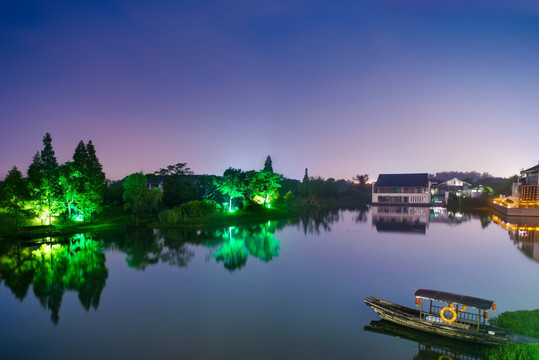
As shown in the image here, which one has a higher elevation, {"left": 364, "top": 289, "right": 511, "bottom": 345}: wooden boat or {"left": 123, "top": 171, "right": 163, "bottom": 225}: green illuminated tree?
{"left": 123, "top": 171, "right": 163, "bottom": 225}: green illuminated tree

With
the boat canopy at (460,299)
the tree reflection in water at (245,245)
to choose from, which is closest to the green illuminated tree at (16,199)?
the tree reflection in water at (245,245)

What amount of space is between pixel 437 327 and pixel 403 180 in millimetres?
68925

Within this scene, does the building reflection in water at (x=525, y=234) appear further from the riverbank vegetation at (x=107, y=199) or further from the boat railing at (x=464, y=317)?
the riverbank vegetation at (x=107, y=199)

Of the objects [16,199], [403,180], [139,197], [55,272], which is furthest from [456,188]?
[16,199]

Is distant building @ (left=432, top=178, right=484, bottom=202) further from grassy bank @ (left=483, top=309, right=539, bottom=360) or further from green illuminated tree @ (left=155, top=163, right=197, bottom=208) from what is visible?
grassy bank @ (left=483, top=309, right=539, bottom=360)

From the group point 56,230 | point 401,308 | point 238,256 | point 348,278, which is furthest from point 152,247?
point 401,308

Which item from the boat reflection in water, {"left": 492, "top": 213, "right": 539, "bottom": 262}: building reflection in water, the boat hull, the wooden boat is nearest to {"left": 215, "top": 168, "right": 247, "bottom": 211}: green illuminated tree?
{"left": 492, "top": 213, "right": 539, "bottom": 262}: building reflection in water

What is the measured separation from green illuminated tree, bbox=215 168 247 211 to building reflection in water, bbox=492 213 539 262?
3170 centimetres

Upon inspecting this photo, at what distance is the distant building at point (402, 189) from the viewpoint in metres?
72.5

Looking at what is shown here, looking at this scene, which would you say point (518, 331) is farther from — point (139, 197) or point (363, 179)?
point (363, 179)

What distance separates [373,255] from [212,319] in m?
14.7

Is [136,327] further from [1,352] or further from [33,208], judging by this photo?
[33,208]

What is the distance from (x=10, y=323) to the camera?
1299cm

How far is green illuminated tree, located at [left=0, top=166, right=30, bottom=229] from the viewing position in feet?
97.8
